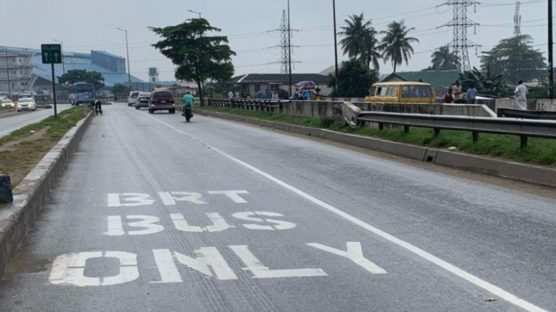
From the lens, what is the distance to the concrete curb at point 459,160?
11.7 m

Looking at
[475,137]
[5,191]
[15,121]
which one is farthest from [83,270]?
[15,121]

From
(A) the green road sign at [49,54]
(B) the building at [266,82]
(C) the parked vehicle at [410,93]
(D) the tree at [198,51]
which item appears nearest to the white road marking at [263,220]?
(C) the parked vehicle at [410,93]

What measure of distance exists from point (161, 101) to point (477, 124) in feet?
130

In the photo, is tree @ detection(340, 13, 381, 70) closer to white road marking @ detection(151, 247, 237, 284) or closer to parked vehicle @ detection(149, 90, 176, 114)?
parked vehicle @ detection(149, 90, 176, 114)

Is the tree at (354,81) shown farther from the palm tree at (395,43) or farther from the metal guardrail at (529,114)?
the metal guardrail at (529,114)

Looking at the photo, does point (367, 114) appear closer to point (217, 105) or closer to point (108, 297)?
point (108, 297)

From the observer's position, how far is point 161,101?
171 ft

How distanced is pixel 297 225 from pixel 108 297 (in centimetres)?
329

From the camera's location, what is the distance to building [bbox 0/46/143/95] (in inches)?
5290

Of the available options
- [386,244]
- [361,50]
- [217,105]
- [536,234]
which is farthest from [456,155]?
[361,50]

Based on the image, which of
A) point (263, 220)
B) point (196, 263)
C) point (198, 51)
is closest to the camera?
point (196, 263)

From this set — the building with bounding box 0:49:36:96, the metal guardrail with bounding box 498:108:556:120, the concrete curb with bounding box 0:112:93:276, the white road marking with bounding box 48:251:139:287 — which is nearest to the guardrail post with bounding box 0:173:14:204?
the concrete curb with bounding box 0:112:93:276

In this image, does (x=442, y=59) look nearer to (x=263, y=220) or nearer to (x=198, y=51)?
(x=198, y=51)

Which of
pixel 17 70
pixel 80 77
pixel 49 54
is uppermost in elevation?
pixel 17 70
